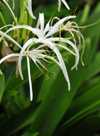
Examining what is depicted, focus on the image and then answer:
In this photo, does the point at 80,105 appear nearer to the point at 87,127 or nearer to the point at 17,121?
the point at 87,127

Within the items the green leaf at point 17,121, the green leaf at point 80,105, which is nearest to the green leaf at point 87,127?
the green leaf at point 80,105

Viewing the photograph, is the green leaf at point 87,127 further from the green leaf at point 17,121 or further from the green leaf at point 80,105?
the green leaf at point 17,121

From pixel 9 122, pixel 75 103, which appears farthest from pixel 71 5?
pixel 9 122

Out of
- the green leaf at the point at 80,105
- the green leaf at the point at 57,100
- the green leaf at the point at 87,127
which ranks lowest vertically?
the green leaf at the point at 87,127

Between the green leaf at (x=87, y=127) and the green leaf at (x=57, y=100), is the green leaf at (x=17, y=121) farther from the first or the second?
the green leaf at (x=87, y=127)

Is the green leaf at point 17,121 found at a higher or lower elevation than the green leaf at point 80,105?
higher

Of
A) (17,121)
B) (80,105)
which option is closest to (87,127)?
(80,105)

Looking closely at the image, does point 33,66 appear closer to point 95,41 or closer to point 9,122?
point 9,122
